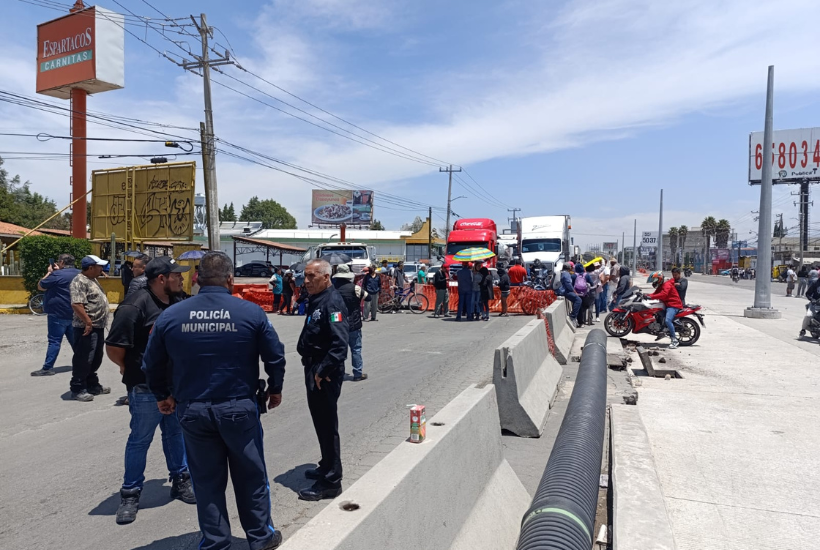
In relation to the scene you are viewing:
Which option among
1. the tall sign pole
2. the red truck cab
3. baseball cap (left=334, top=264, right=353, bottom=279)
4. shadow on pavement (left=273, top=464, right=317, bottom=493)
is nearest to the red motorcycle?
the tall sign pole

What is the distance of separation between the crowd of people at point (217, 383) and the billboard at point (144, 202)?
814 inches

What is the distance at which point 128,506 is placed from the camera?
4.25m

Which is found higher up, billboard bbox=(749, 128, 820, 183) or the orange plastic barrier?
billboard bbox=(749, 128, 820, 183)

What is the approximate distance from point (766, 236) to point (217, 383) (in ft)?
66.8

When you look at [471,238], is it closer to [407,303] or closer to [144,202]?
[407,303]

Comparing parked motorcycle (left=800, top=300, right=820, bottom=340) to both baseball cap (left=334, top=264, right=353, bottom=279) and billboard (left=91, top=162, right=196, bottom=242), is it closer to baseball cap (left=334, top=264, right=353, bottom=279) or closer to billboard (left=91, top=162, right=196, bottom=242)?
baseball cap (left=334, top=264, right=353, bottom=279)

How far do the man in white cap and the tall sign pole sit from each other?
18312 mm

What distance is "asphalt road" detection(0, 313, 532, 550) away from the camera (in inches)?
163

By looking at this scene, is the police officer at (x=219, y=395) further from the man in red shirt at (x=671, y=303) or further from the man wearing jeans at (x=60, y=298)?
the man in red shirt at (x=671, y=303)

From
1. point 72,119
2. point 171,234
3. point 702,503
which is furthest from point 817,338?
point 72,119

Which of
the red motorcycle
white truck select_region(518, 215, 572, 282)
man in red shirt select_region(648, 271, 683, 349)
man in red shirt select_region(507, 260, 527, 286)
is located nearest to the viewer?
man in red shirt select_region(648, 271, 683, 349)

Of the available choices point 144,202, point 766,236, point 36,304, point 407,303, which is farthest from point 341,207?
point 766,236

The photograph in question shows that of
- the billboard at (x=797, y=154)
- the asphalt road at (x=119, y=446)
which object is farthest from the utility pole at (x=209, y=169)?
the billboard at (x=797, y=154)

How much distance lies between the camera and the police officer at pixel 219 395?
3.27 m
